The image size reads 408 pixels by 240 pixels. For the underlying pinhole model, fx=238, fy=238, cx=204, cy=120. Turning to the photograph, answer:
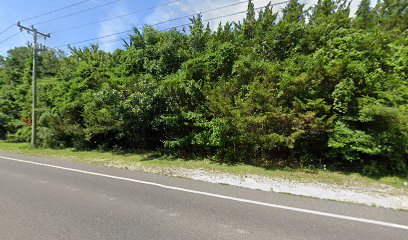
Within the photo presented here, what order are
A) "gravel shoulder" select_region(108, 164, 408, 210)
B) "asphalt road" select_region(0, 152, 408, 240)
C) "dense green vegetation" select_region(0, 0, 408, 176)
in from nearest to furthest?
"asphalt road" select_region(0, 152, 408, 240) → "gravel shoulder" select_region(108, 164, 408, 210) → "dense green vegetation" select_region(0, 0, 408, 176)

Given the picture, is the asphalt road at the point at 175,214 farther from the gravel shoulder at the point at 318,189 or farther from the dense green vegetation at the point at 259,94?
the dense green vegetation at the point at 259,94

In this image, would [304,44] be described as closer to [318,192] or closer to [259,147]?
[259,147]

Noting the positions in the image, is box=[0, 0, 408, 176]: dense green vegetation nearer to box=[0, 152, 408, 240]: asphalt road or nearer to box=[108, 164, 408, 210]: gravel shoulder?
box=[108, 164, 408, 210]: gravel shoulder

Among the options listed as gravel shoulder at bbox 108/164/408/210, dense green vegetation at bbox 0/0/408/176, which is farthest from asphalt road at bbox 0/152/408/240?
dense green vegetation at bbox 0/0/408/176

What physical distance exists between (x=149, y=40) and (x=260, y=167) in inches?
395

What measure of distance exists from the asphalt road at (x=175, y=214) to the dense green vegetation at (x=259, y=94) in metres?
3.74

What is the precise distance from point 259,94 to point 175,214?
6.09 metres

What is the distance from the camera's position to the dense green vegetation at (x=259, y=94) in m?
8.43

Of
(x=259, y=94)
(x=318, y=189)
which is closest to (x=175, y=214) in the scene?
(x=318, y=189)

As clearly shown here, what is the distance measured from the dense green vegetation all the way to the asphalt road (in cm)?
374

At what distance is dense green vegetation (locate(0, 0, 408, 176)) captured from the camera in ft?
27.7

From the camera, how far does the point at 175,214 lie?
4.73 metres

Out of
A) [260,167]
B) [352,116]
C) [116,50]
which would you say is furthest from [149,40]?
[352,116]

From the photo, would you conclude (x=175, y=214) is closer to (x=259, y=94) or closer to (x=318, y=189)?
(x=318, y=189)
